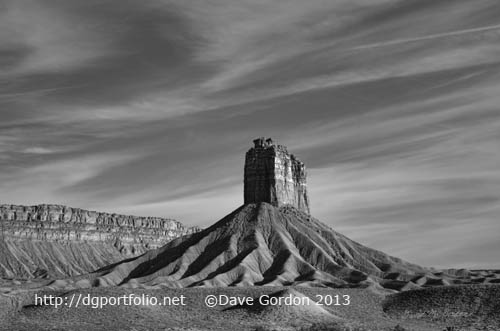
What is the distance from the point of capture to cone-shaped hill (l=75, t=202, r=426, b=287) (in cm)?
14500

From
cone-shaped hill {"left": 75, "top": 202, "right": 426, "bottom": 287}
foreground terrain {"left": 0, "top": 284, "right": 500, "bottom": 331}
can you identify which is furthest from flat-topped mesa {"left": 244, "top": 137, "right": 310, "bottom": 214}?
foreground terrain {"left": 0, "top": 284, "right": 500, "bottom": 331}

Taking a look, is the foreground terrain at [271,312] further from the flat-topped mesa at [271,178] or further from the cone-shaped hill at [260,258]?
the flat-topped mesa at [271,178]

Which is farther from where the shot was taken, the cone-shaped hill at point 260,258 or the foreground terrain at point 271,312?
the cone-shaped hill at point 260,258

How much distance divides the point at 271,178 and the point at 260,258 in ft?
92.5

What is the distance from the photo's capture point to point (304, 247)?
529 feet

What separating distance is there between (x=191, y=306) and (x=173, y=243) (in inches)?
3291

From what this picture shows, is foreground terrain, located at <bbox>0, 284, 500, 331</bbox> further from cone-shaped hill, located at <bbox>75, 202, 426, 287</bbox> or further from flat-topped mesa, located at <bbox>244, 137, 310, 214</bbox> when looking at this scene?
flat-topped mesa, located at <bbox>244, 137, 310, 214</bbox>

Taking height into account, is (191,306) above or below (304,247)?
below

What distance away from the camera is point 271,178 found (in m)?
178

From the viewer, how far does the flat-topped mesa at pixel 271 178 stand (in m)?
178

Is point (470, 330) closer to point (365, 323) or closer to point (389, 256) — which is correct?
point (365, 323)

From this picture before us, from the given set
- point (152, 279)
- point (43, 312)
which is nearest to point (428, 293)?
point (43, 312)

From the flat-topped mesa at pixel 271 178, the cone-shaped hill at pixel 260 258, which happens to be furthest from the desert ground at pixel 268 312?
the flat-topped mesa at pixel 271 178

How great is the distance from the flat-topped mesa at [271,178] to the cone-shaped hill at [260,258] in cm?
344
